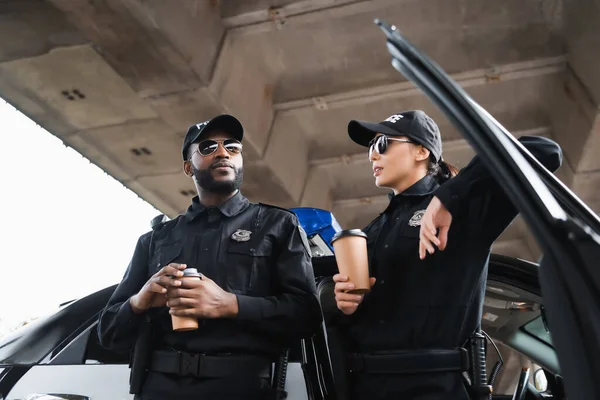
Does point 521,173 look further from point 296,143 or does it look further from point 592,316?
point 296,143

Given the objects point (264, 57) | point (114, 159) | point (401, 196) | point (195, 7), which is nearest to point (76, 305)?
point (401, 196)

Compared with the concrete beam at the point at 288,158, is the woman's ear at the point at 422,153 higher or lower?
lower

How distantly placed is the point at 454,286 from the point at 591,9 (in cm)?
307

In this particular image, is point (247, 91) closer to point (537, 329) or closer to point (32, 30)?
point (32, 30)

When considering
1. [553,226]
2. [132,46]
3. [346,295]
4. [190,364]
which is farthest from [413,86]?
[553,226]

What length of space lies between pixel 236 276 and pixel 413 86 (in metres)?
3.35

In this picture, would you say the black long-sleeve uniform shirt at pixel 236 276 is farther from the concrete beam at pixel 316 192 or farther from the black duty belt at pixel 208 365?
the concrete beam at pixel 316 192

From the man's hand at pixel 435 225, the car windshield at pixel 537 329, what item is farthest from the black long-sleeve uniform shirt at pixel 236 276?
the car windshield at pixel 537 329

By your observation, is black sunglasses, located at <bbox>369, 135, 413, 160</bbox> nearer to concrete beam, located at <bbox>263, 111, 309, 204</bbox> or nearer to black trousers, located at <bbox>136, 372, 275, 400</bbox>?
black trousers, located at <bbox>136, 372, 275, 400</bbox>

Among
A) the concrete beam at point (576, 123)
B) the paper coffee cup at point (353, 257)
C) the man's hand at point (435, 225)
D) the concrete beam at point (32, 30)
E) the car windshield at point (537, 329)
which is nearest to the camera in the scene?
the man's hand at point (435, 225)

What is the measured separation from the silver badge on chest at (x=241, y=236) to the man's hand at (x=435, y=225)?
814mm

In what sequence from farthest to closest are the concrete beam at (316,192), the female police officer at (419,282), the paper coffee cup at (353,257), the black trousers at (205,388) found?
the concrete beam at (316,192) < the black trousers at (205,388) < the paper coffee cup at (353,257) < the female police officer at (419,282)

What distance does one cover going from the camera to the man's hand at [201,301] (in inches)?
67.1

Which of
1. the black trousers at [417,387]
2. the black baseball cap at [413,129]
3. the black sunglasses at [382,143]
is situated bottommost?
the black trousers at [417,387]
